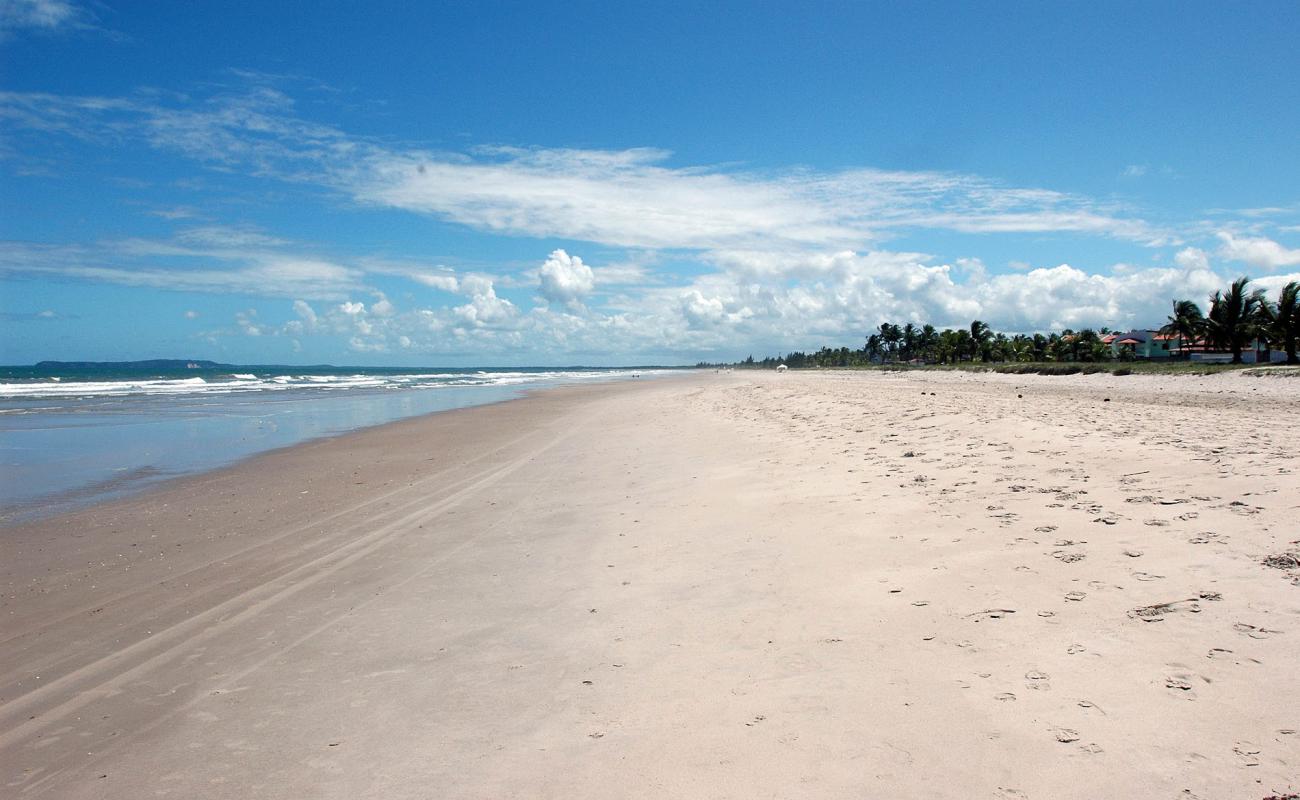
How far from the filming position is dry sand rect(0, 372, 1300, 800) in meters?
3.41

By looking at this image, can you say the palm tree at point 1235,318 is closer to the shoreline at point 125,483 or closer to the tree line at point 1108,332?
the tree line at point 1108,332

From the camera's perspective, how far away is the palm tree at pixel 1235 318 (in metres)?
62.3

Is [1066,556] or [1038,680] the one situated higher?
[1066,556]

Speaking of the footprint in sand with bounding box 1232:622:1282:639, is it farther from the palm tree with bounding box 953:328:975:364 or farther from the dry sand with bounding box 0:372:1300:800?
the palm tree with bounding box 953:328:975:364

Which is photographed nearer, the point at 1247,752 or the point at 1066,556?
the point at 1247,752

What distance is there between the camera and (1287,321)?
2071 inches

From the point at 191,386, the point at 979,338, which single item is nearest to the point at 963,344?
the point at 979,338

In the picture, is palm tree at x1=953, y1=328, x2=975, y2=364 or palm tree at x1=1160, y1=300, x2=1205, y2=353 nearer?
palm tree at x1=1160, y1=300, x2=1205, y2=353

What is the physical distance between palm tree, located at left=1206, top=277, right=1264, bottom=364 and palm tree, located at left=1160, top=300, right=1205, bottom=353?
1.57m

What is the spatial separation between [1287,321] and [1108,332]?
67.2 metres

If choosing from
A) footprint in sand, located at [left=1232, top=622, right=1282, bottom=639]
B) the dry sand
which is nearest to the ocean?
the dry sand

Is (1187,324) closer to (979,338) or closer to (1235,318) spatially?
(1235,318)

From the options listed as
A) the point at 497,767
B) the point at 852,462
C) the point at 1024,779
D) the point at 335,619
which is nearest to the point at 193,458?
the point at 335,619

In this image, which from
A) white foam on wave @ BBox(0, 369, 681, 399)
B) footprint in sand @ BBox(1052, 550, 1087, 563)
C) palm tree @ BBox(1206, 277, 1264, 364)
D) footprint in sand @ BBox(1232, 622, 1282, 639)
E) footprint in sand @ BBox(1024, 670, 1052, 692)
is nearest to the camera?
footprint in sand @ BBox(1024, 670, 1052, 692)
